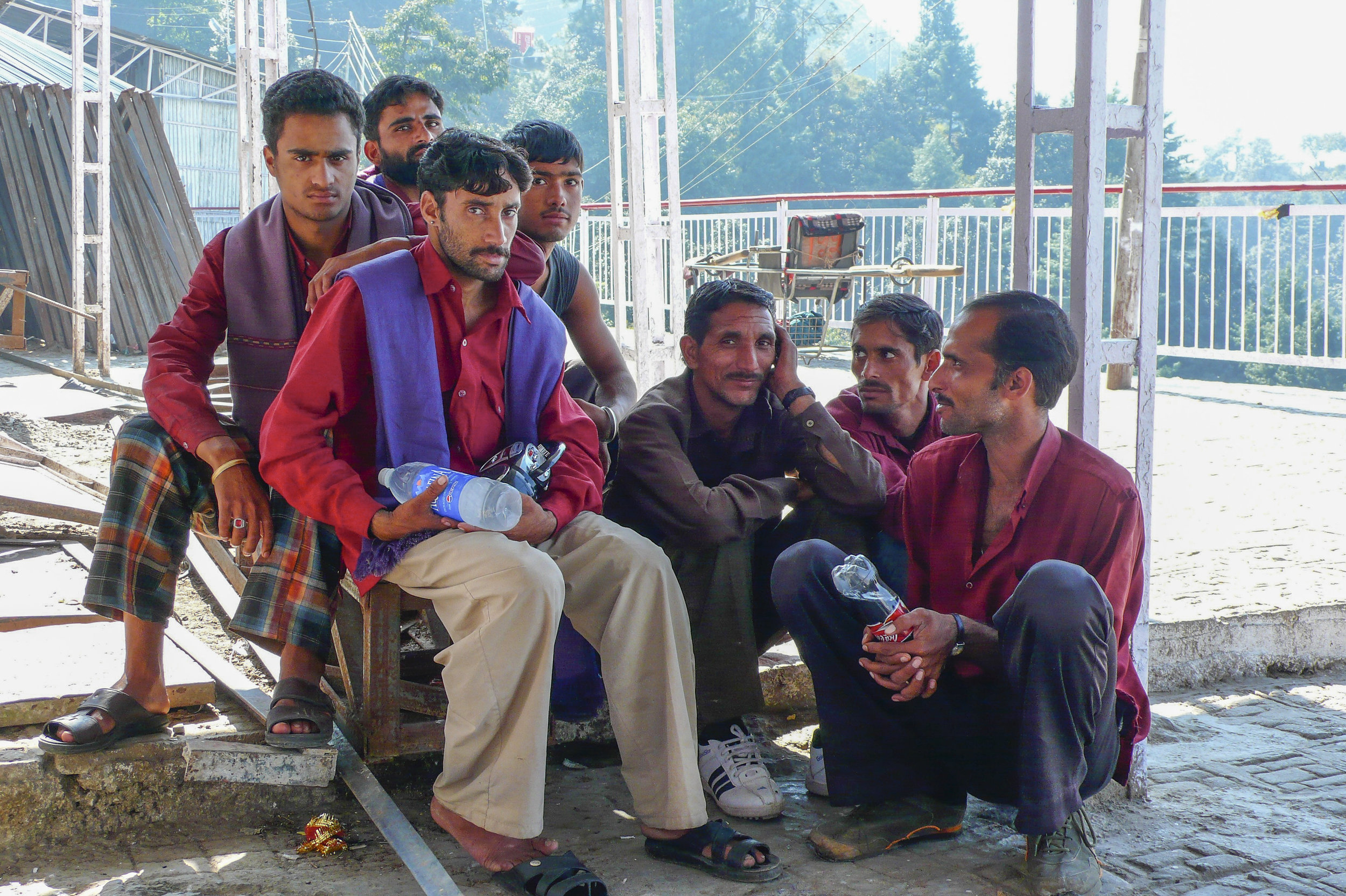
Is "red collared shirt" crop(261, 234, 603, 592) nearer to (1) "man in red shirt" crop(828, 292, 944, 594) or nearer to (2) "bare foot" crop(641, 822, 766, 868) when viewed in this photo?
(2) "bare foot" crop(641, 822, 766, 868)

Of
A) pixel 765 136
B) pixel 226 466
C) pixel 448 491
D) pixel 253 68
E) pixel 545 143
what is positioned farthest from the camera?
pixel 765 136

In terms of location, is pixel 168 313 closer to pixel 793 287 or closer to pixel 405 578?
pixel 793 287

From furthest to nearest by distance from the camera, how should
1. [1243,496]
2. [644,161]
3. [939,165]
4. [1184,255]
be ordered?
1. [939,165]
2. [1184,255]
3. [1243,496]
4. [644,161]

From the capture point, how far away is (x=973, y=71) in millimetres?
64875

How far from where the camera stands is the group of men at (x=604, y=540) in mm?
2309

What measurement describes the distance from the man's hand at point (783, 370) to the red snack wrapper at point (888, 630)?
80cm

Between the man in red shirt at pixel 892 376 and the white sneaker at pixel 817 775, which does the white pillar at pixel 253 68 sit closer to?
the man in red shirt at pixel 892 376

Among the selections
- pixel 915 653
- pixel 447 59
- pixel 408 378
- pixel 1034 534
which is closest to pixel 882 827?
pixel 915 653

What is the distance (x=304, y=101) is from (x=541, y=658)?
5.17 ft

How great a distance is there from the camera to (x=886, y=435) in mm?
3236

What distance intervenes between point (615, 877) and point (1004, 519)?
119 centimetres

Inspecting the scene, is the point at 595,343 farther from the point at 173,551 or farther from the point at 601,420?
the point at 173,551

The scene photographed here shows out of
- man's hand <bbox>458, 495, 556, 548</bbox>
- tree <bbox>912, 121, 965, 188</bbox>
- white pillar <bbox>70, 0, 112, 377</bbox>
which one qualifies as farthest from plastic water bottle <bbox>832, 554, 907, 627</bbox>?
tree <bbox>912, 121, 965, 188</bbox>

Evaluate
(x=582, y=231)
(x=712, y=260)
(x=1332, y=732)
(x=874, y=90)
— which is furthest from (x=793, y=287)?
(x=874, y=90)
